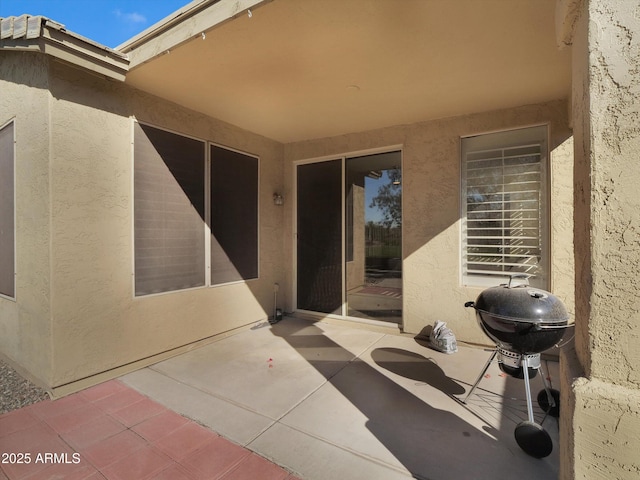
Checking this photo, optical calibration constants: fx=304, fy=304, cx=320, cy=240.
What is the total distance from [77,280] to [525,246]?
5649mm

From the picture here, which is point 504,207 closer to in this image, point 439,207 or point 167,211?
point 439,207

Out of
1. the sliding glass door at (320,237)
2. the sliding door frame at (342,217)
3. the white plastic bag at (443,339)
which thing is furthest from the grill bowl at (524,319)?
the sliding glass door at (320,237)

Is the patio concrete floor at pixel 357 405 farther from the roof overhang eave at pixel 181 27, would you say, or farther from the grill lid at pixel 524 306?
the roof overhang eave at pixel 181 27

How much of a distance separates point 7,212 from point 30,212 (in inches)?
34.1

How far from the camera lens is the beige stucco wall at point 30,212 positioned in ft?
10.5

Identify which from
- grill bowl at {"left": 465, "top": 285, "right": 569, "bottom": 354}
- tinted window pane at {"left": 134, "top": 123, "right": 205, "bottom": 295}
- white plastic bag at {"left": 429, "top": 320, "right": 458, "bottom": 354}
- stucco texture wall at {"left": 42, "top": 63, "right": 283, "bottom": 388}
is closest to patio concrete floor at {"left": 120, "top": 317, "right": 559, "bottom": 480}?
white plastic bag at {"left": 429, "top": 320, "right": 458, "bottom": 354}

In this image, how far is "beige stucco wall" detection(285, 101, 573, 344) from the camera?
423 cm

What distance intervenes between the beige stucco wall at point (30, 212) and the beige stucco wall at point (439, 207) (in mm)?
4485

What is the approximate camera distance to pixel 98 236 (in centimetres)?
347

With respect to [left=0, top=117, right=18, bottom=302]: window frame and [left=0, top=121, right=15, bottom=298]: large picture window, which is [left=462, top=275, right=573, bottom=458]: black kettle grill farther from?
[left=0, top=121, right=15, bottom=298]: large picture window

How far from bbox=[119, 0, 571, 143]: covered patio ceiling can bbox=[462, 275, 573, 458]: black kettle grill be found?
7.54ft

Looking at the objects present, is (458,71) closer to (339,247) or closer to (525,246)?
(525,246)

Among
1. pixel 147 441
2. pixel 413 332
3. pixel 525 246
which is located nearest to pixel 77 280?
pixel 147 441

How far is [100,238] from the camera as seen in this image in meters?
3.48
